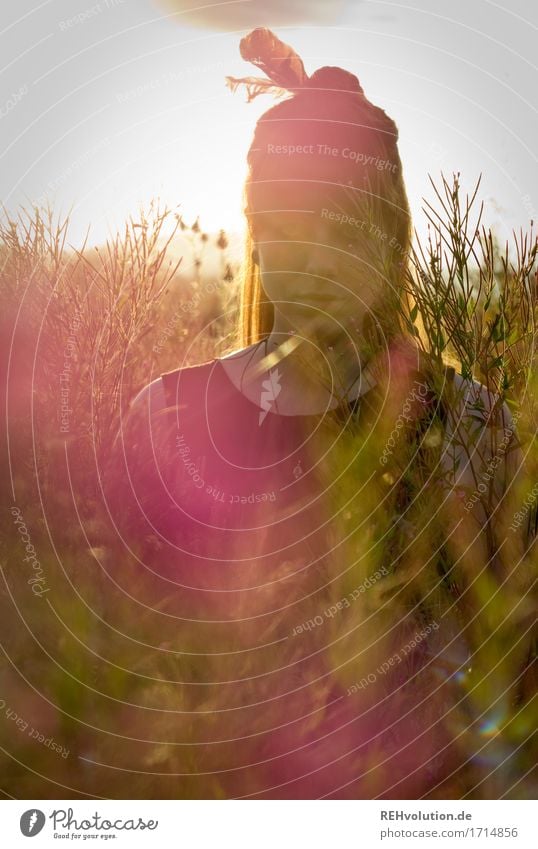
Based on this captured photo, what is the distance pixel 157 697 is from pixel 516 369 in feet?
3.62

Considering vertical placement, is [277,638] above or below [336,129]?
below

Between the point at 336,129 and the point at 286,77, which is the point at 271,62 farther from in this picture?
the point at 336,129

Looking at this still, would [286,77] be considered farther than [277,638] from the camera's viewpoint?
Yes

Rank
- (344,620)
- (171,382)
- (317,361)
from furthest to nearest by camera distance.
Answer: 1. (171,382)
2. (317,361)
3. (344,620)

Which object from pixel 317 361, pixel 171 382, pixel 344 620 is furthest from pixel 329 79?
pixel 344 620

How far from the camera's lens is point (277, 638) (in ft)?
6.07

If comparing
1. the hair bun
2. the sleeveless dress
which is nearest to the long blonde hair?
the hair bun

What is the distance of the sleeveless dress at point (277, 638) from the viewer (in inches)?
72.6

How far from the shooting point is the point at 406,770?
1967mm

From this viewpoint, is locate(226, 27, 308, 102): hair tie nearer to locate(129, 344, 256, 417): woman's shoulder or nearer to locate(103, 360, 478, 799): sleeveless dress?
locate(129, 344, 256, 417): woman's shoulder

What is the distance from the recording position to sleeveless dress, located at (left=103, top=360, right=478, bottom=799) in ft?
6.05

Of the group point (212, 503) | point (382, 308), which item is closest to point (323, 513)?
point (212, 503)

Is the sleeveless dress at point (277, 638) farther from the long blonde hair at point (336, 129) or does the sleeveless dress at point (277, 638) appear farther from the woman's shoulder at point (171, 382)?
the long blonde hair at point (336, 129)

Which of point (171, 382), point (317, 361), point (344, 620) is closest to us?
point (344, 620)
